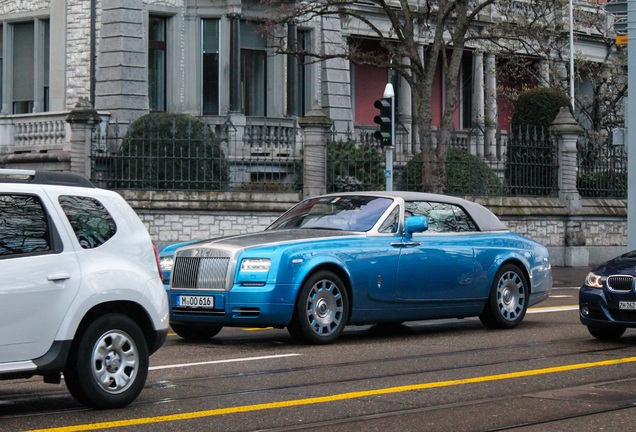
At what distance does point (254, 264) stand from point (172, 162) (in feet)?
40.4

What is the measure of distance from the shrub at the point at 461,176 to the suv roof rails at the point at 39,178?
17959mm

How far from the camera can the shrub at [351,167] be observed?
26.2 metres

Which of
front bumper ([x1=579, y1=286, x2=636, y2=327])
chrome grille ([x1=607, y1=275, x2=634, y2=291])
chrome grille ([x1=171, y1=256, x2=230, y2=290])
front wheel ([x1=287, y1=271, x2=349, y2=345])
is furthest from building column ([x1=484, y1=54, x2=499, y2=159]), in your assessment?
chrome grille ([x1=171, y1=256, x2=230, y2=290])

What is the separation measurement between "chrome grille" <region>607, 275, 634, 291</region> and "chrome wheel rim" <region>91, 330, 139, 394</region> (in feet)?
20.6

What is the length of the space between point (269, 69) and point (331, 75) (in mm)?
2111

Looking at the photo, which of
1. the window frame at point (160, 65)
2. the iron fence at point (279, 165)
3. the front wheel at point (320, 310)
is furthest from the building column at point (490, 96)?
the front wheel at point (320, 310)

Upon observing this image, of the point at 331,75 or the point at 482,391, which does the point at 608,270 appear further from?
the point at 331,75

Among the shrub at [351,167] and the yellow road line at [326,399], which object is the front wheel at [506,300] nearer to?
the yellow road line at [326,399]

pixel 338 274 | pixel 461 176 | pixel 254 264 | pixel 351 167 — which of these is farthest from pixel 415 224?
pixel 461 176

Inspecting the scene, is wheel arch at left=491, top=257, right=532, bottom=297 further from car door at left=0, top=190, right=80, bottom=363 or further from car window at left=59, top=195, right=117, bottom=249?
car door at left=0, top=190, right=80, bottom=363

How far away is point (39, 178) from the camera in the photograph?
9.34 meters

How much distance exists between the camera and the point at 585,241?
30.0 m

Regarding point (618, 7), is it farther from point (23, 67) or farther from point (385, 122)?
point (23, 67)

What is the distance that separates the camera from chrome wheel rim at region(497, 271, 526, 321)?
15.6 meters
